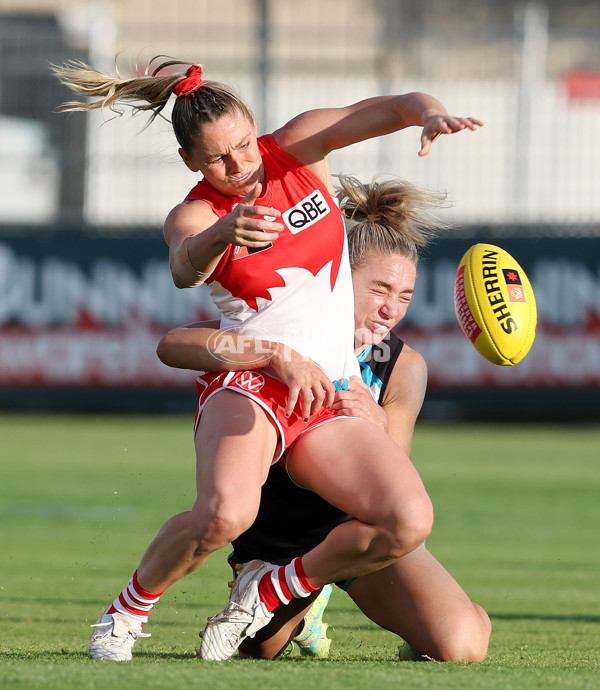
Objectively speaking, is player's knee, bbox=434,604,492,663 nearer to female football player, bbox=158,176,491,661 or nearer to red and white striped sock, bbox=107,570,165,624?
female football player, bbox=158,176,491,661

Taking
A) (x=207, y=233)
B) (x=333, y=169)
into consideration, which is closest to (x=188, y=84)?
(x=207, y=233)

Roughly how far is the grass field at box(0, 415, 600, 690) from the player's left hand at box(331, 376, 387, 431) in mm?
835

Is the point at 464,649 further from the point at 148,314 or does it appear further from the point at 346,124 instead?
the point at 148,314

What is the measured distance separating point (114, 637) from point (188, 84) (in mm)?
1886

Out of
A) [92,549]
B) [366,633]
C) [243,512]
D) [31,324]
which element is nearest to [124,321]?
[31,324]

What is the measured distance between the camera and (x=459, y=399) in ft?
53.1

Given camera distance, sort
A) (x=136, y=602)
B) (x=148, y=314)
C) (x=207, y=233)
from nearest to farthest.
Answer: (x=207, y=233) → (x=136, y=602) → (x=148, y=314)

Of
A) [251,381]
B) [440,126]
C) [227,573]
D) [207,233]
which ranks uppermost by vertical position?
[440,126]

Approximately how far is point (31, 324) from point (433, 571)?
12233 mm

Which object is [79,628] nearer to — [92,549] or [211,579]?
[211,579]

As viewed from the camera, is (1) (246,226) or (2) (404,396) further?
(2) (404,396)

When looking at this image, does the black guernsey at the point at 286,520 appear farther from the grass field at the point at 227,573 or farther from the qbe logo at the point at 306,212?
the qbe logo at the point at 306,212

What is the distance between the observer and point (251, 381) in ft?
14.0

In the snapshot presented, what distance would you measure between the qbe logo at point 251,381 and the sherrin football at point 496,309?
103cm
